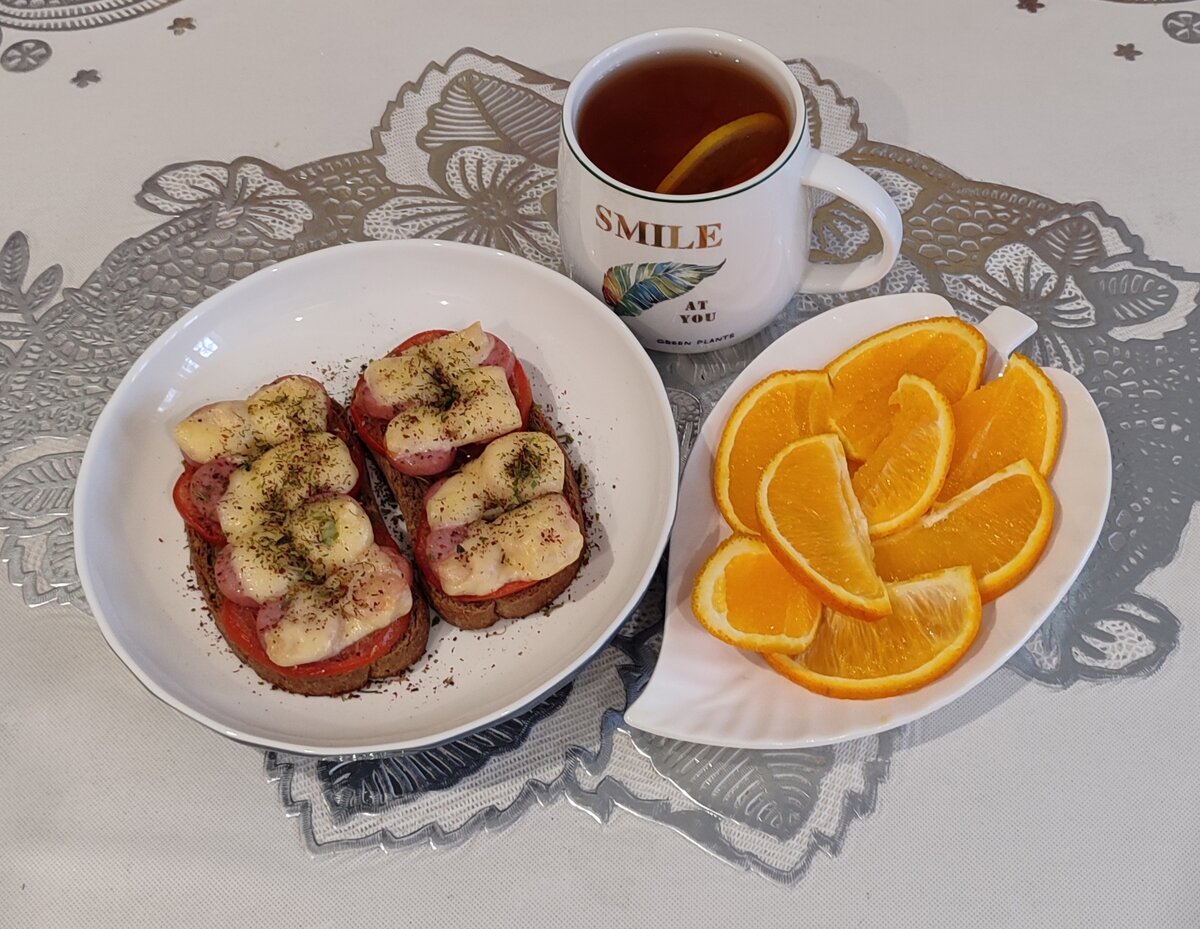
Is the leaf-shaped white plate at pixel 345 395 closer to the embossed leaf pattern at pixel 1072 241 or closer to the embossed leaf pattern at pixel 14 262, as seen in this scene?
the embossed leaf pattern at pixel 14 262

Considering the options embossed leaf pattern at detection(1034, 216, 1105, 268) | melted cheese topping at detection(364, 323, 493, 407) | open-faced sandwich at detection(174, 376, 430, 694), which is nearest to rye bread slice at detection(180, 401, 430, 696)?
open-faced sandwich at detection(174, 376, 430, 694)

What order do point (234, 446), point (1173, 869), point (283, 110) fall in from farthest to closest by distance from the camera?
point (283, 110)
point (234, 446)
point (1173, 869)

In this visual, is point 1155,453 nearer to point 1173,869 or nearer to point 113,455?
point 1173,869

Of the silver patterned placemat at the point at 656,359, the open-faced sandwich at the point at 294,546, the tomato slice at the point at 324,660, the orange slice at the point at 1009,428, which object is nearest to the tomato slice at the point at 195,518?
the open-faced sandwich at the point at 294,546

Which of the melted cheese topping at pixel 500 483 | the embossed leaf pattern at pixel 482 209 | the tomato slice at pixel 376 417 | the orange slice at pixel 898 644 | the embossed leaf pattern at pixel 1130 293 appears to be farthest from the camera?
the embossed leaf pattern at pixel 482 209

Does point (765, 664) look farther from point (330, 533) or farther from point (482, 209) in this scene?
point (482, 209)

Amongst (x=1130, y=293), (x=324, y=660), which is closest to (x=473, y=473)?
(x=324, y=660)

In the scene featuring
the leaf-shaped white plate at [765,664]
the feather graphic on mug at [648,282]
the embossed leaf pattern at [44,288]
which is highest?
the feather graphic on mug at [648,282]

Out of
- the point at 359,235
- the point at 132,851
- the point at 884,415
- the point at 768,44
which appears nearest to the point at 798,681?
the point at 884,415
